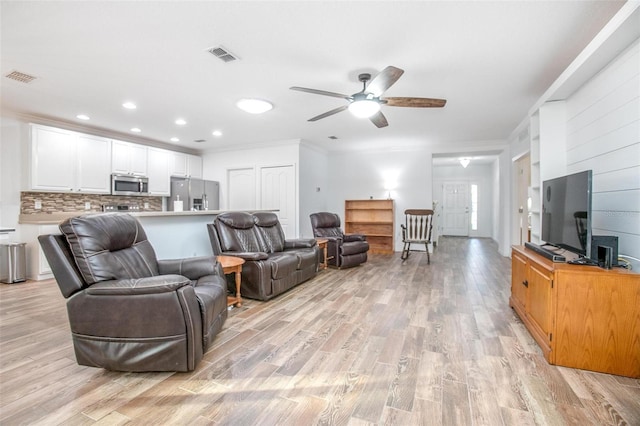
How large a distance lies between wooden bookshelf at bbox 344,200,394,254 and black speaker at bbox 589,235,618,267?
4716mm

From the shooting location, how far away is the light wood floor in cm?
150

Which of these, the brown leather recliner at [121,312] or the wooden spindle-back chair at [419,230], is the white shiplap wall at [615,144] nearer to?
the wooden spindle-back chair at [419,230]

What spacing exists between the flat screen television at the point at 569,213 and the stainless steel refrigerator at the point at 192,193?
627 cm

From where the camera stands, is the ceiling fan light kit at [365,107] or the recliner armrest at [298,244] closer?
the ceiling fan light kit at [365,107]

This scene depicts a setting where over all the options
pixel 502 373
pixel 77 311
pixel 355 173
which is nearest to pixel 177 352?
pixel 77 311

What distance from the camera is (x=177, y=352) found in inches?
70.8

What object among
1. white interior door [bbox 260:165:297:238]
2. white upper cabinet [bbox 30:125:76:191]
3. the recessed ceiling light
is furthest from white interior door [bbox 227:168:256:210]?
white upper cabinet [bbox 30:125:76:191]

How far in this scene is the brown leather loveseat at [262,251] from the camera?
326 cm

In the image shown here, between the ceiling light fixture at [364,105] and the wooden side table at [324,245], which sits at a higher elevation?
the ceiling light fixture at [364,105]

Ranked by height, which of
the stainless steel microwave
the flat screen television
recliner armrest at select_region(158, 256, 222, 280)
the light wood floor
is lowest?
the light wood floor

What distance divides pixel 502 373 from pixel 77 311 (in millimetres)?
2744

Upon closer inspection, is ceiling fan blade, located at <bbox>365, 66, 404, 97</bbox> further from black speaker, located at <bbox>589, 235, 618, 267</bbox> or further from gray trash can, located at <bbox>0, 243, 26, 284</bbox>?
gray trash can, located at <bbox>0, 243, 26, 284</bbox>

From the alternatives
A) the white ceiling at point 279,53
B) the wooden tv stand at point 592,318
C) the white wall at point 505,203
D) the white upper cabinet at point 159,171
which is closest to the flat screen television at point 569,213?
the wooden tv stand at point 592,318

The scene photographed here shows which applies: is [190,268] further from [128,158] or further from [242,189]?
[242,189]
